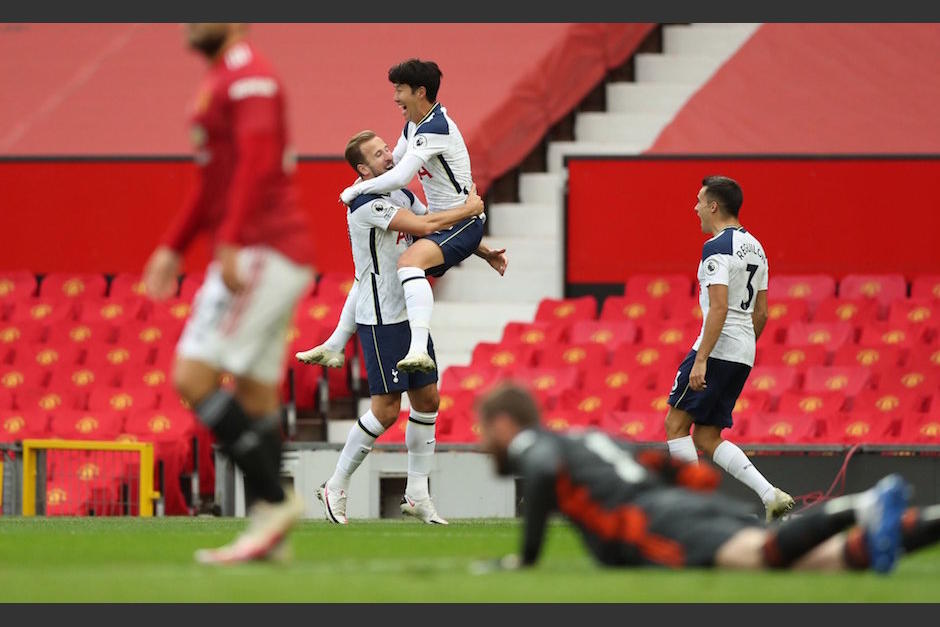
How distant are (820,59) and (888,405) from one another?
620 cm

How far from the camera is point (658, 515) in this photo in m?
5.81

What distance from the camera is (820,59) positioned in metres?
19.2

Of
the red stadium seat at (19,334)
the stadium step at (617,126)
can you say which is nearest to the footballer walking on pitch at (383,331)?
the red stadium seat at (19,334)

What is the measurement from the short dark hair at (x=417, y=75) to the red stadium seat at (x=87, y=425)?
6131 mm

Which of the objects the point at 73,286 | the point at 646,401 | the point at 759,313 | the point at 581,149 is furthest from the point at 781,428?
the point at 73,286

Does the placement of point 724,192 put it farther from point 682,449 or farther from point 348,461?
Result: point 348,461

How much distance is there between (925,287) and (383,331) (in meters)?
7.53

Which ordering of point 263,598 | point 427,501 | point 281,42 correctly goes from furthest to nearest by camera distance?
point 281,42 < point 427,501 < point 263,598

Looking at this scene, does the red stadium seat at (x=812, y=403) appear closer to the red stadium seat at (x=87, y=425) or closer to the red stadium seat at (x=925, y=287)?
the red stadium seat at (x=925, y=287)

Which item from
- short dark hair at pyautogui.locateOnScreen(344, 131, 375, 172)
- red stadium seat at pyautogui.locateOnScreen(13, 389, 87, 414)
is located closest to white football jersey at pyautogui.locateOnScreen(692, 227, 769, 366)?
short dark hair at pyautogui.locateOnScreen(344, 131, 375, 172)

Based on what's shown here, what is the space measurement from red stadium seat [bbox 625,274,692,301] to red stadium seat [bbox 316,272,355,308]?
271 cm

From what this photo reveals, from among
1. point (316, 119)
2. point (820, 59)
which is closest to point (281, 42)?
point (316, 119)

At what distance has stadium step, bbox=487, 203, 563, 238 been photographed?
60.1 ft

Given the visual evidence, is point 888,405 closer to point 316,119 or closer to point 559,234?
point 559,234
